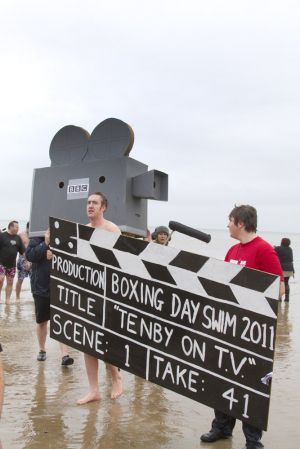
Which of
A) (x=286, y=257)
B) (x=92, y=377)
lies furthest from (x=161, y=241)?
(x=286, y=257)

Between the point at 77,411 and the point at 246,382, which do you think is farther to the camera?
the point at 77,411

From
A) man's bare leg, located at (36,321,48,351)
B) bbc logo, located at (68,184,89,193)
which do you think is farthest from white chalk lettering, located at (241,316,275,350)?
man's bare leg, located at (36,321,48,351)

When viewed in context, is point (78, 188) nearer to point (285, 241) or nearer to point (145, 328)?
point (145, 328)

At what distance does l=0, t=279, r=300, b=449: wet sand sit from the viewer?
12.2ft

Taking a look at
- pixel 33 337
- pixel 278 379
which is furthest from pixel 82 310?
pixel 33 337

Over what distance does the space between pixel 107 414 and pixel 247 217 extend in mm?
2018

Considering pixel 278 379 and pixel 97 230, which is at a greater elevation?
pixel 97 230

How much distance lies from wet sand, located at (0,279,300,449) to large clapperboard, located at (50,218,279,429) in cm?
46

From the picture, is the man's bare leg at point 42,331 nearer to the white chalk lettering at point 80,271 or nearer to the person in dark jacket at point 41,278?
the person in dark jacket at point 41,278

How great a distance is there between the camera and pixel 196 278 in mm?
3586

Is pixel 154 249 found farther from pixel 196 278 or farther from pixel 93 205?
pixel 93 205

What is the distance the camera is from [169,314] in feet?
12.3

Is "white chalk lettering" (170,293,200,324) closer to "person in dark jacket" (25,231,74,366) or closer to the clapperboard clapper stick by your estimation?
the clapperboard clapper stick

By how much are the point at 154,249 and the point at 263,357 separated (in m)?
1.12
